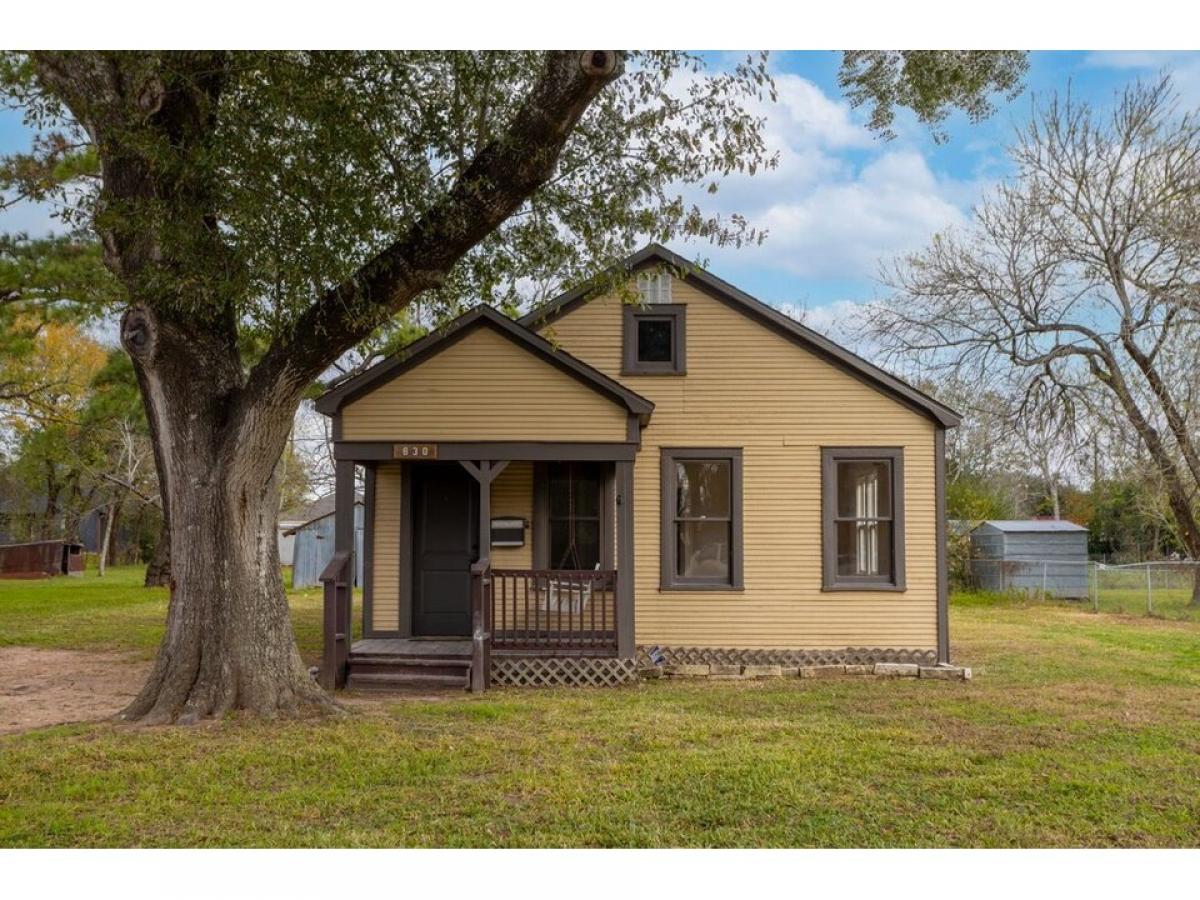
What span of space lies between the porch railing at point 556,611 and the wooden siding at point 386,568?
1171mm

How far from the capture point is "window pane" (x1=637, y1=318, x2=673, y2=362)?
38.6ft

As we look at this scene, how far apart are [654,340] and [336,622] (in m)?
5.00

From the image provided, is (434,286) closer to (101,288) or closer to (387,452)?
(387,452)

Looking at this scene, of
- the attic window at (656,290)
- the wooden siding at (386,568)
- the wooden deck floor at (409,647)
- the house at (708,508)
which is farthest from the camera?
the attic window at (656,290)

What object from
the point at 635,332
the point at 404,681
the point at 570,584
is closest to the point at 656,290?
the point at 635,332

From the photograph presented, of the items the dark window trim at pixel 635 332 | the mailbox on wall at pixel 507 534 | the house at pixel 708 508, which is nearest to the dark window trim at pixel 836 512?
the house at pixel 708 508

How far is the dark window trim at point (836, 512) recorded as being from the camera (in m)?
11.3

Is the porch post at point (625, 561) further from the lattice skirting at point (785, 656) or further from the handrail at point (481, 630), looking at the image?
the handrail at point (481, 630)

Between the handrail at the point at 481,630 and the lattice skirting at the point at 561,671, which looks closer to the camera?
the handrail at the point at 481,630

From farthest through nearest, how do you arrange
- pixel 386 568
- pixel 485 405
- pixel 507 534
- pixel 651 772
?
pixel 507 534 < pixel 386 568 < pixel 485 405 < pixel 651 772

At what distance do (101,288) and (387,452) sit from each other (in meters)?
4.50

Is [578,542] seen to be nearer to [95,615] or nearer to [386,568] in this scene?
[386,568]

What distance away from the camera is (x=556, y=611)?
11078 millimetres
